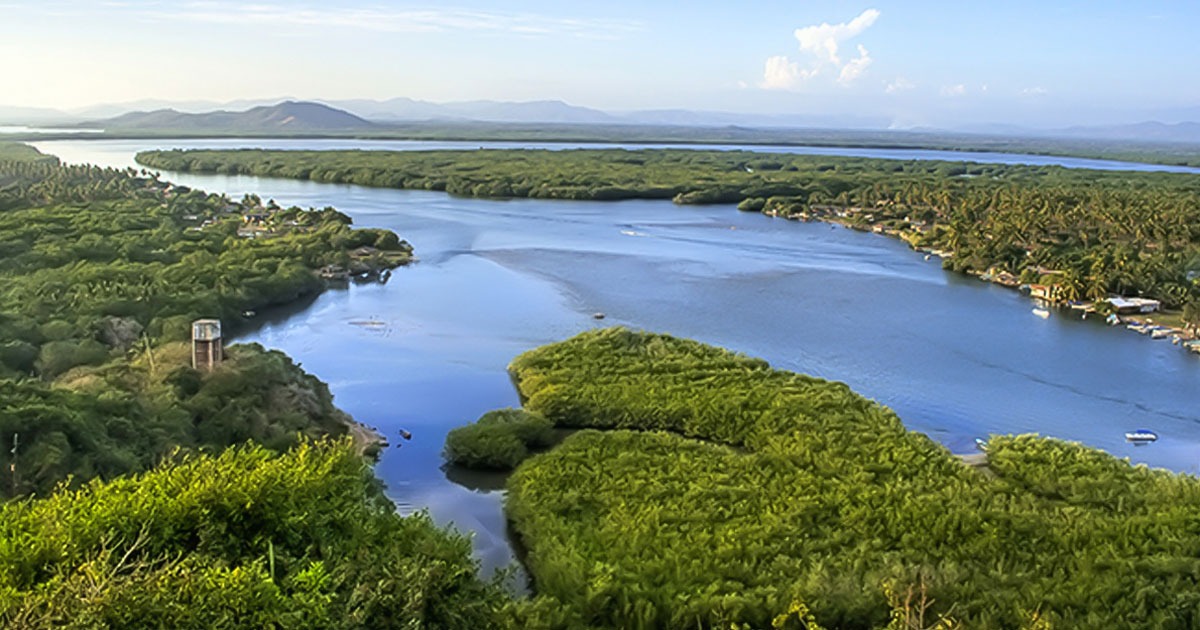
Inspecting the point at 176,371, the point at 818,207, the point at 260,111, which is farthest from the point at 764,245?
the point at 260,111

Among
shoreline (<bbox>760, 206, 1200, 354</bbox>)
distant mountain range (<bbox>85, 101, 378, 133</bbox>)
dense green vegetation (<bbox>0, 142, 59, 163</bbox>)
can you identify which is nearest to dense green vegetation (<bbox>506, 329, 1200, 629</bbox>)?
shoreline (<bbox>760, 206, 1200, 354</bbox>)

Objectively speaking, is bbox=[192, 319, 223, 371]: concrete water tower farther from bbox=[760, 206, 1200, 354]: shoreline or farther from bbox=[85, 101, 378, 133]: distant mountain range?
bbox=[85, 101, 378, 133]: distant mountain range

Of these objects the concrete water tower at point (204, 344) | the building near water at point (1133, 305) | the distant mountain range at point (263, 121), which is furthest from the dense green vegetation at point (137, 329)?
the distant mountain range at point (263, 121)

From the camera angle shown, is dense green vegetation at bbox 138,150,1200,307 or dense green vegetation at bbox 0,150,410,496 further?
dense green vegetation at bbox 138,150,1200,307

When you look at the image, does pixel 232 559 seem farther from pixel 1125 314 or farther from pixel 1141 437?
pixel 1125 314

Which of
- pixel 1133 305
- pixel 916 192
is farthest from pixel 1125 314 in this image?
pixel 916 192

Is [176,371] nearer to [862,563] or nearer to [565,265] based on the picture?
[862,563]

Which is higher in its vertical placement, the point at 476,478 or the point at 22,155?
the point at 22,155

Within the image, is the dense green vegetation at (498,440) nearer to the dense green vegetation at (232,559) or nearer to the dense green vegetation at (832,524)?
the dense green vegetation at (832,524)
